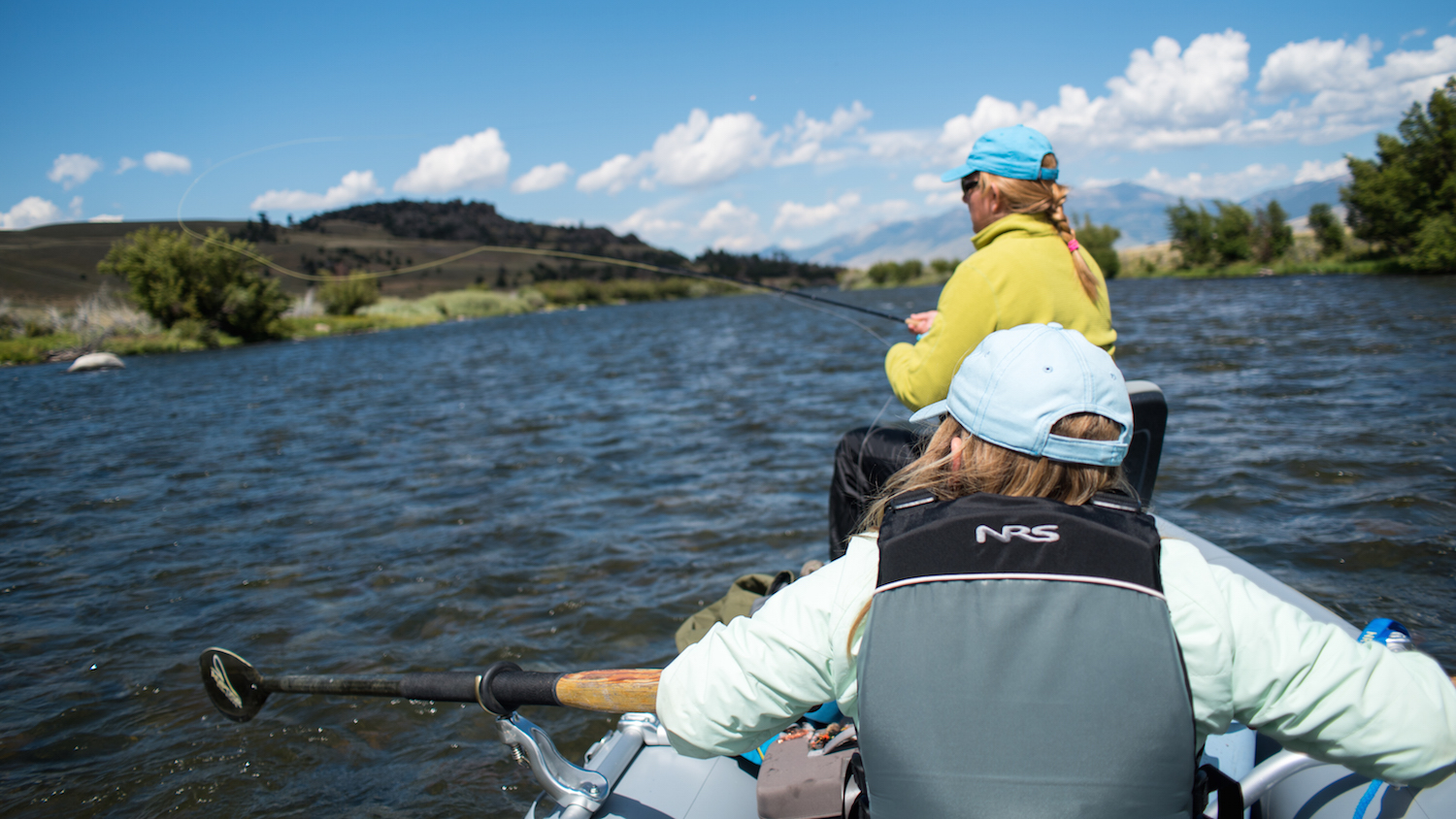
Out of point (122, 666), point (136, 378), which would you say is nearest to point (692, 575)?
point (122, 666)

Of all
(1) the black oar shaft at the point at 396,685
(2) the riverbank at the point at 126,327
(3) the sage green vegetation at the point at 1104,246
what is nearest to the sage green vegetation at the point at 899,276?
(3) the sage green vegetation at the point at 1104,246

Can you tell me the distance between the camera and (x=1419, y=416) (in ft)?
30.1

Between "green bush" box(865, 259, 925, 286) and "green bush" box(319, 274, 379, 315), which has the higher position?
"green bush" box(865, 259, 925, 286)

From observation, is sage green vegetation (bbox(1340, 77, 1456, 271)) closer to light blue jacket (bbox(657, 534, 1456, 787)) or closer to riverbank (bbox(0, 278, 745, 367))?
riverbank (bbox(0, 278, 745, 367))

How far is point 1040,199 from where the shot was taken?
300 centimetres

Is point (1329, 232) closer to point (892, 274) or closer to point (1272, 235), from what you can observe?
point (1272, 235)

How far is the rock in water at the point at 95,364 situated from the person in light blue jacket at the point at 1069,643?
3612cm

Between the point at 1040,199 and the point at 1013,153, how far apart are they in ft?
0.65

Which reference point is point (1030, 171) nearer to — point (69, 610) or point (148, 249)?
point (69, 610)

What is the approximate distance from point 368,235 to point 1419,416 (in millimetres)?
140976

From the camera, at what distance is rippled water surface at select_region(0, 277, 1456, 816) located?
430 centimetres

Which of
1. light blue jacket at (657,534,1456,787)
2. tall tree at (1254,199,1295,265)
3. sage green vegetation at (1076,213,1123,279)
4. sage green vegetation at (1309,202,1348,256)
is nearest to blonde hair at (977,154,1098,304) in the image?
light blue jacket at (657,534,1456,787)

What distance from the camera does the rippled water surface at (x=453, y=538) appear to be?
169 inches

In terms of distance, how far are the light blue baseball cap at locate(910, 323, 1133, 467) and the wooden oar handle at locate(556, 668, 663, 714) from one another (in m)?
1.12
